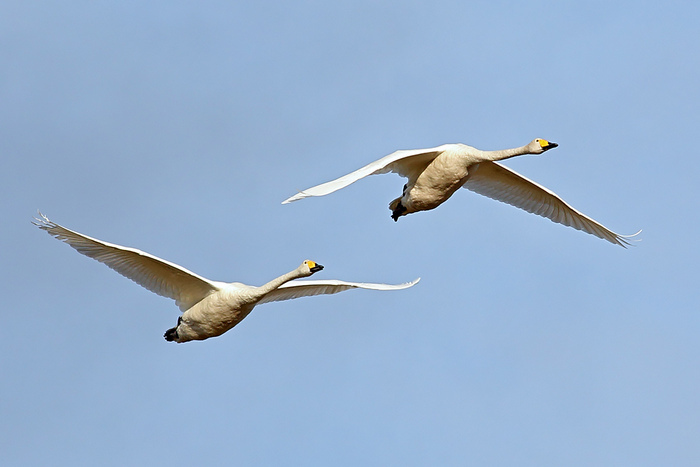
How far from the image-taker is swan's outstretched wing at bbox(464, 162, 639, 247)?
97.8ft

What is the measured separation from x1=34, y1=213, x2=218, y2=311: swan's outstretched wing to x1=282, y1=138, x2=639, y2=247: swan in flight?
4419mm

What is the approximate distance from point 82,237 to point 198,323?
2.86 m

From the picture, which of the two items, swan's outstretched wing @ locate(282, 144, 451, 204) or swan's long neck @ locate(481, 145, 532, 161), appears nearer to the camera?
swan's outstretched wing @ locate(282, 144, 451, 204)

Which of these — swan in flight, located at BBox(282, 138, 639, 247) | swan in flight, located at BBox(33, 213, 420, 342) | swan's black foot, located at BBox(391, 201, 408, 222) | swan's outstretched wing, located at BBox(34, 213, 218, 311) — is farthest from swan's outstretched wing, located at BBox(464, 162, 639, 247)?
swan's outstretched wing, located at BBox(34, 213, 218, 311)

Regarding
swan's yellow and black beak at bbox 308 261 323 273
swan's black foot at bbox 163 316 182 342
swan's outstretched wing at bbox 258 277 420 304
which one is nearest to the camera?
swan's yellow and black beak at bbox 308 261 323 273

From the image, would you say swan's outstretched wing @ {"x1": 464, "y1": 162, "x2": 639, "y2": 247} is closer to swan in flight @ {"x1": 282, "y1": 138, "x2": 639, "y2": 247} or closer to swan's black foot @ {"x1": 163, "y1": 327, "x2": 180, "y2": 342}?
swan in flight @ {"x1": 282, "y1": 138, "x2": 639, "y2": 247}

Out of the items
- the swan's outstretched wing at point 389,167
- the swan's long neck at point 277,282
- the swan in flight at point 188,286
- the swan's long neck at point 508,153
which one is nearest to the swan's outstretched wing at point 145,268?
the swan in flight at point 188,286

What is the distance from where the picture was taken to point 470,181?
30.4m

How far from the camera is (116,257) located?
26.3 metres

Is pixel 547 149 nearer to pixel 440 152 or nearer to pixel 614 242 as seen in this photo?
pixel 440 152

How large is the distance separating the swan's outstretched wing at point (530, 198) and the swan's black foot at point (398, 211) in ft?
7.01

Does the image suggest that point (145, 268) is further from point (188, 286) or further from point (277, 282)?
point (277, 282)

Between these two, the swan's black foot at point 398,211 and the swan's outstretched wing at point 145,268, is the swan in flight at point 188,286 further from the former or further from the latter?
the swan's black foot at point 398,211

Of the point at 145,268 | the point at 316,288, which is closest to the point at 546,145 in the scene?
the point at 316,288
